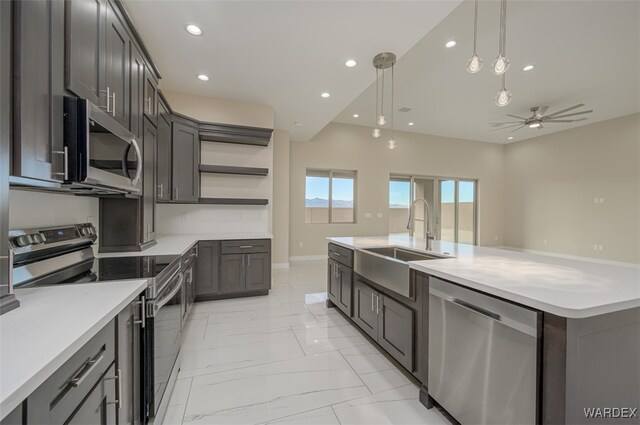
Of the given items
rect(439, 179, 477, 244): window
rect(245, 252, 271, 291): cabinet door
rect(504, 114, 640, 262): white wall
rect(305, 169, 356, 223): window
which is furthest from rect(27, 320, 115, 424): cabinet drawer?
rect(504, 114, 640, 262): white wall

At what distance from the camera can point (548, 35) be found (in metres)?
2.99

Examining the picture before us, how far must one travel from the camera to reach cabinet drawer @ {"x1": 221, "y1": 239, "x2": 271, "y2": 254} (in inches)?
131

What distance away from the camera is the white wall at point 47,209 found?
134 cm

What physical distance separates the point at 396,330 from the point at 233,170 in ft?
10.2

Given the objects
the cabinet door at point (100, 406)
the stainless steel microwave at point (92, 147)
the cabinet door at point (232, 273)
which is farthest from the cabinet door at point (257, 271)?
the cabinet door at point (100, 406)

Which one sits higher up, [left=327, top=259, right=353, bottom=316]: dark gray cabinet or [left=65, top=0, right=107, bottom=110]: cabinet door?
[left=65, top=0, right=107, bottom=110]: cabinet door

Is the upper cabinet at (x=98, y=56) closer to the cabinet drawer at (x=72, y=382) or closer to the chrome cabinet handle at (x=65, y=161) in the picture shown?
the chrome cabinet handle at (x=65, y=161)

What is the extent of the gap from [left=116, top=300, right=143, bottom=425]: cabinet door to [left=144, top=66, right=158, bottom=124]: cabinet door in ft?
5.99

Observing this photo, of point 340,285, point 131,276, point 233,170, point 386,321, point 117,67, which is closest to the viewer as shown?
point 131,276

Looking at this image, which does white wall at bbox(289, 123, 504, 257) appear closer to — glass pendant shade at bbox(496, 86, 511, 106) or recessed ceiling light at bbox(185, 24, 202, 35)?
recessed ceiling light at bbox(185, 24, 202, 35)

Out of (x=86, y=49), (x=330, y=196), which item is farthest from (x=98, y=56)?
(x=330, y=196)

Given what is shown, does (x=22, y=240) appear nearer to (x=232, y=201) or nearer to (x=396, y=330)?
(x=396, y=330)

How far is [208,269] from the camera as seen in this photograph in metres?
3.27

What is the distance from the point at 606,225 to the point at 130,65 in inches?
370
